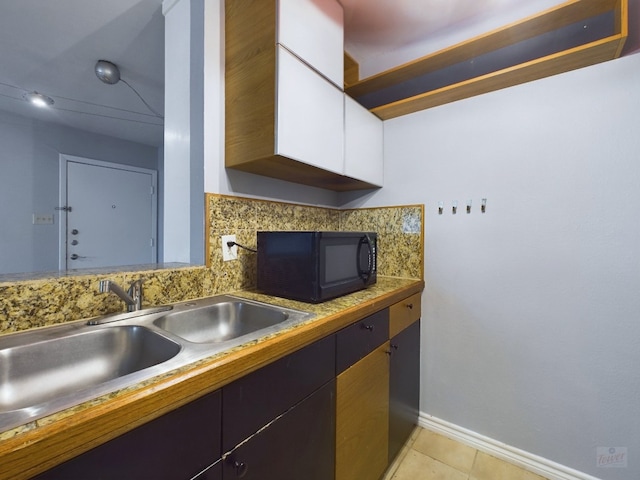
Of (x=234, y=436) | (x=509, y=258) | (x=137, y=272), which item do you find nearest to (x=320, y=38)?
(x=137, y=272)

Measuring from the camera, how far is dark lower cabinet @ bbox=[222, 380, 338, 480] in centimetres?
68

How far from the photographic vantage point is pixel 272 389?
746 millimetres

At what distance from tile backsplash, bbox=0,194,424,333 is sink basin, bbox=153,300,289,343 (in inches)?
5.2

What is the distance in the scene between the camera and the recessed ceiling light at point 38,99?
2.43 metres

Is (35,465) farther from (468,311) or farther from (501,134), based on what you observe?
(501,134)

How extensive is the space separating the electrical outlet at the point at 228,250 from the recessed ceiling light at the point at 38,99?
2597 mm

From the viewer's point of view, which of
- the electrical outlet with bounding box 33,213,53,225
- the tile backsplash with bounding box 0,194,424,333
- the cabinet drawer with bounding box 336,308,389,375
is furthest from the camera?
the electrical outlet with bounding box 33,213,53,225

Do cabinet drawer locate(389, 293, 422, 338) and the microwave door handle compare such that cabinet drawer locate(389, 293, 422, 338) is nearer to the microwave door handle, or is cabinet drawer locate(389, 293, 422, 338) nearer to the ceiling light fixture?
the microwave door handle

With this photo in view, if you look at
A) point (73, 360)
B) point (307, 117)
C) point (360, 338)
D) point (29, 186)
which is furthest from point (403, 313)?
point (29, 186)

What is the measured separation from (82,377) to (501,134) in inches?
80.9

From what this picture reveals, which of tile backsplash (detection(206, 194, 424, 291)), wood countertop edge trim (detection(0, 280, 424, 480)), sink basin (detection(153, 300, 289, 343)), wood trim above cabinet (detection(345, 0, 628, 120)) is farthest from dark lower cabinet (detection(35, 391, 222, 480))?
wood trim above cabinet (detection(345, 0, 628, 120))

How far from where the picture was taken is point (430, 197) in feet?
5.68

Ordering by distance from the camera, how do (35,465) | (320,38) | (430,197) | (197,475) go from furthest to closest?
(430,197) < (320,38) < (197,475) < (35,465)

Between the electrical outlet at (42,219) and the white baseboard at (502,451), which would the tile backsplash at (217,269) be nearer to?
the white baseboard at (502,451)
